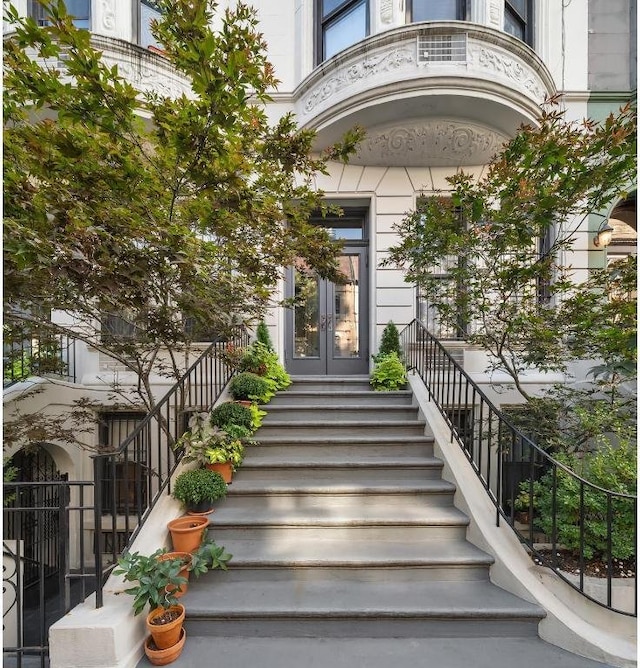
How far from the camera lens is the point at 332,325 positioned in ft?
22.7

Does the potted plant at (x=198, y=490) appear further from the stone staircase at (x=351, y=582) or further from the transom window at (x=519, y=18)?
the transom window at (x=519, y=18)

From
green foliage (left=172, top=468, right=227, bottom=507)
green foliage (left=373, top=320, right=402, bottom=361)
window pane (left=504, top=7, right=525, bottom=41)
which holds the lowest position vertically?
green foliage (left=172, top=468, right=227, bottom=507)

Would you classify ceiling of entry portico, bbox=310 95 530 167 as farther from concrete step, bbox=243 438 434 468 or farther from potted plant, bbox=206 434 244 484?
potted plant, bbox=206 434 244 484

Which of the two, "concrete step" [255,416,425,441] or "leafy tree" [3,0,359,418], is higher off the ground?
"leafy tree" [3,0,359,418]

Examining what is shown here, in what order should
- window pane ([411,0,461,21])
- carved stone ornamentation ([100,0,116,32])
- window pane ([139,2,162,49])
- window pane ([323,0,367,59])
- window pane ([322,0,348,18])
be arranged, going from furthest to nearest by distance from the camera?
window pane ([322,0,348,18])
window pane ([323,0,367,59])
window pane ([139,2,162,49])
window pane ([411,0,461,21])
carved stone ornamentation ([100,0,116,32])

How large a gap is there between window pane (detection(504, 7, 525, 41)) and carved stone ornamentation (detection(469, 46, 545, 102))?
152 centimetres

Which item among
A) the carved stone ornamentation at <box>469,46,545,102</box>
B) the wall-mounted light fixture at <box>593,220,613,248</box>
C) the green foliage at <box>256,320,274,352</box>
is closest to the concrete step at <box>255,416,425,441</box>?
the green foliage at <box>256,320,274,352</box>

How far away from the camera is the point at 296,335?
700 centimetres

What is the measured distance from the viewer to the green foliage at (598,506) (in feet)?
9.04

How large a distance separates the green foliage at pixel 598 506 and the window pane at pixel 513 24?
738cm

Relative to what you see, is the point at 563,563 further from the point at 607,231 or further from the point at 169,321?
the point at 607,231

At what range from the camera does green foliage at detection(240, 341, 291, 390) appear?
546 cm

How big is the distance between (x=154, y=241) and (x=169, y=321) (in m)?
A: 0.84

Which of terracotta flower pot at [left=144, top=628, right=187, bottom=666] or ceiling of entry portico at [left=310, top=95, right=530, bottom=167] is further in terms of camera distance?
ceiling of entry portico at [left=310, top=95, right=530, bottom=167]
